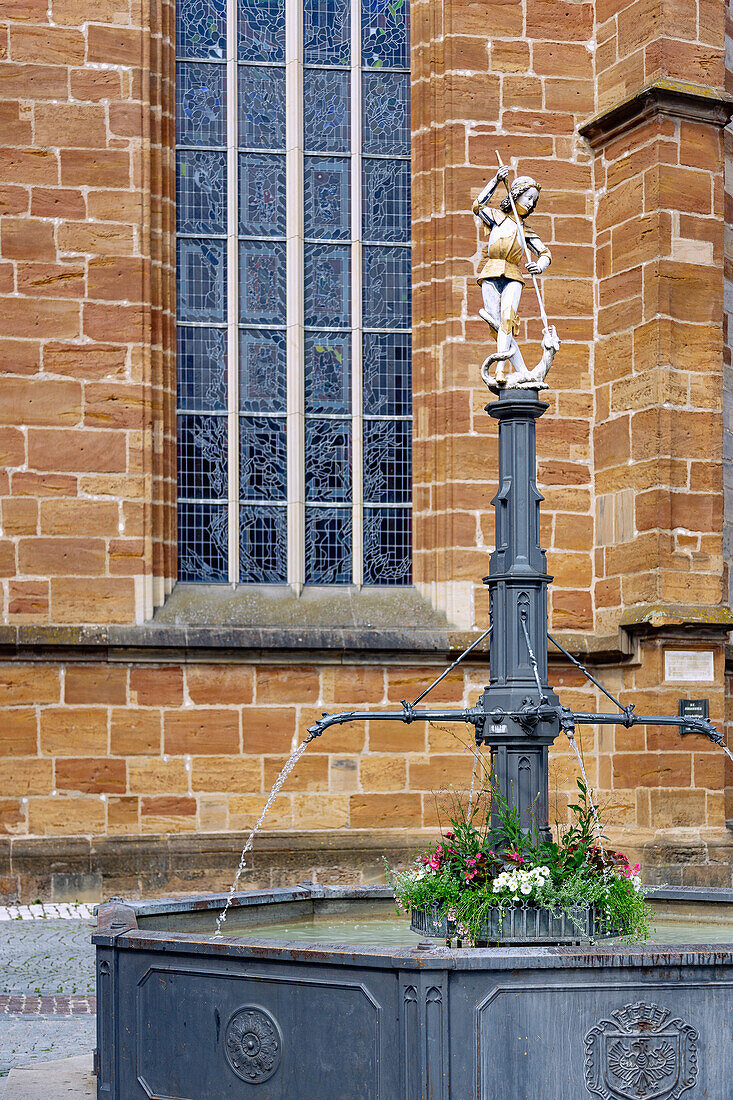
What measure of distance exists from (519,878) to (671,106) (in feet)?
25.2

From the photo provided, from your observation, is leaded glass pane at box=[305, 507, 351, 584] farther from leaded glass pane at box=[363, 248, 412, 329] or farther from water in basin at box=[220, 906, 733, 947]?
water in basin at box=[220, 906, 733, 947]

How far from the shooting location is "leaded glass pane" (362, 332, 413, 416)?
12.2 meters

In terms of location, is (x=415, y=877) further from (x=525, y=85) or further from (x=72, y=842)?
(x=525, y=85)

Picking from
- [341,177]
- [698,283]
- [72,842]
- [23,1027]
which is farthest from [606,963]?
[341,177]

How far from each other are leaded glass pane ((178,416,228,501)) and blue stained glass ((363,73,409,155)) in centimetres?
264

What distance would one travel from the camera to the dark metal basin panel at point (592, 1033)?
425 centimetres

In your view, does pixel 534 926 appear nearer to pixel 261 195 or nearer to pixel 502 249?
pixel 502 249

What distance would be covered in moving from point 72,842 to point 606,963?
22.9 ft

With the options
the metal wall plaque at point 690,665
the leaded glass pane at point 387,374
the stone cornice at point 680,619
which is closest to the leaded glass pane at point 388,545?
the leaded glass pane at point 387,374

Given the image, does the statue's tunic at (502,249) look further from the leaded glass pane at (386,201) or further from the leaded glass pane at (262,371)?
the leaded glass pane at (386,201)

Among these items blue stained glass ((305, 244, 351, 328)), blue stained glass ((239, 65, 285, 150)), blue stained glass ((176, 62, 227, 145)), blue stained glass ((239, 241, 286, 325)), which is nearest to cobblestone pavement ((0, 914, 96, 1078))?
blue stained glass ((239, 241, 286, 325))

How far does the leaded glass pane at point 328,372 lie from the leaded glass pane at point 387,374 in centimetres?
15

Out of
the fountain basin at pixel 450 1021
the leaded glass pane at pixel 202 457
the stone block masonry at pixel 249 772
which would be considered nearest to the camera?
the fountain basin at pixel 450 1021

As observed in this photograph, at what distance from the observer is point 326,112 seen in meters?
12.3
